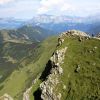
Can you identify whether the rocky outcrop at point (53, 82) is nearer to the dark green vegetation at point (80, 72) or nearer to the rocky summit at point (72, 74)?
A: the rocky summit at point (72, 74)

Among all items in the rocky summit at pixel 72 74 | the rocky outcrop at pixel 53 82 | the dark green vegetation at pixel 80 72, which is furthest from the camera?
the rocky outcrop at pixel 53 82

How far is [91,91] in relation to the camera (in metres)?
136

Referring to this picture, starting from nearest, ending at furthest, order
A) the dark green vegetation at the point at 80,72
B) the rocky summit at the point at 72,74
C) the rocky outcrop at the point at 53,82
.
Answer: the dark green vegetation at the point at 80,72 < the rocky summit at the point at 72,74 < the rocky outcrop at the point at 53,82

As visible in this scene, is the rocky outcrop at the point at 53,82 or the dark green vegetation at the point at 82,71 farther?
the rocky outcrop at the point at 53,82

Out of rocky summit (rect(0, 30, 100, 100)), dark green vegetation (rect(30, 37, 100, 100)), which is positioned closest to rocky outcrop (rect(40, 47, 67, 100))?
rocky summit (rect(0, 30, 100, 100))

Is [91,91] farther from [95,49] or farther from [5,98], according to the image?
[5,98]

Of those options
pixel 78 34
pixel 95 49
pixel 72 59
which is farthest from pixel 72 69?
pixel 78 34

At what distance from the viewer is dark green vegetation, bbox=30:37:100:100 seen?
137625 mm

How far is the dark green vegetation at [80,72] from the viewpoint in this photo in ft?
452

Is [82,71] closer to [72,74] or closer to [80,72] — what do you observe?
[80,72]

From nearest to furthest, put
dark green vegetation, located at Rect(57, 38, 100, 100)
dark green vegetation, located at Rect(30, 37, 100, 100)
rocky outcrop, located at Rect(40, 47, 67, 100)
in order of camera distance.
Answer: dark green vegetation, located at Rect(57, 38, 100, 100), dark green vegetation, located at Rect(30, 37, 100, 100), rocky outcrop, located at Rect(40, 47, 67, 100)

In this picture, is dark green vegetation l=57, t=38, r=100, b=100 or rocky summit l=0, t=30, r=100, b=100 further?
rocky summit l=0, t=30, r=100, b=100

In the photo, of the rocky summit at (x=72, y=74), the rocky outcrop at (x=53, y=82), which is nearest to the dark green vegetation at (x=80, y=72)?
the rocky summit at (x=72, y=74)

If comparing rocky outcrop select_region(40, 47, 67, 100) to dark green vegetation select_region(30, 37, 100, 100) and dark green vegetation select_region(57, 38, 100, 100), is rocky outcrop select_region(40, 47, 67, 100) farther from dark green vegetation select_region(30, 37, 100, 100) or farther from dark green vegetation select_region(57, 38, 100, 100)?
dark green vegetation select_region(57, 38, 100, 100)
